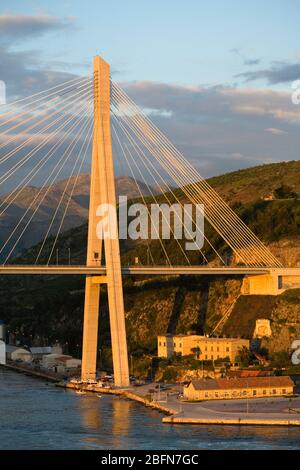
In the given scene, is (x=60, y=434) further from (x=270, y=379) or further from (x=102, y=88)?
(x=102, y=88)

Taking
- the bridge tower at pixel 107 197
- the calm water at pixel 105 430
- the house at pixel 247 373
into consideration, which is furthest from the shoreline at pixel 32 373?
the house at pixel 247 373

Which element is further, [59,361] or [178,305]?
[178,305]

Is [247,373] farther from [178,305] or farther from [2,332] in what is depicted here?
[2,332]

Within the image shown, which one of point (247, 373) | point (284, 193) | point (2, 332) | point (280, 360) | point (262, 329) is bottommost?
point (2, 332)

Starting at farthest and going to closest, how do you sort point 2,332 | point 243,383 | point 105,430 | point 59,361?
point 2,332 → point 59,361 → point 243,383 → point 105,430

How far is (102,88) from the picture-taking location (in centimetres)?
6894

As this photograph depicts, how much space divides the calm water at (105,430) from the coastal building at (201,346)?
11.2 metres

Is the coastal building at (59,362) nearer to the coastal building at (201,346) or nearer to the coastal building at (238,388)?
the coastal building at (201,346)

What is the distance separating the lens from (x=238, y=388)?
65.3 m

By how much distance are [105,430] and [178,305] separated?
108 ft

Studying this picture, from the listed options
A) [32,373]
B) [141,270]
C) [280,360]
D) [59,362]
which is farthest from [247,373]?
[32,373]
